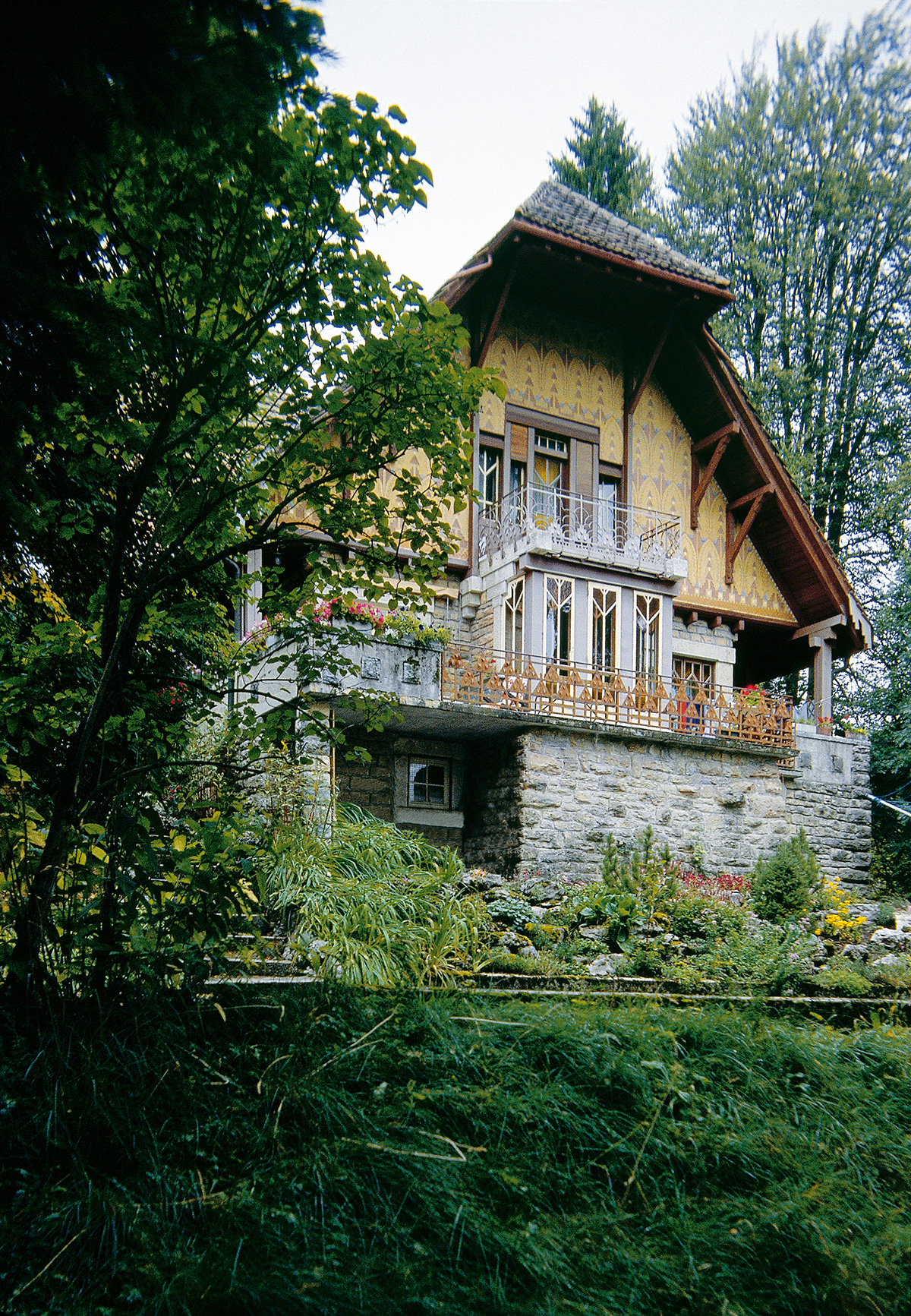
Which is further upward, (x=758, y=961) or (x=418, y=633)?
(x=418, y=633)

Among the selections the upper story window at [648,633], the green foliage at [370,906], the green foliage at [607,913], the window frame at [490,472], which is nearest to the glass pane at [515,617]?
the window frame at [490,472]

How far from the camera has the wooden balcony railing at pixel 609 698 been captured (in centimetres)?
1171

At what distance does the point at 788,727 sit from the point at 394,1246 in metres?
11.8

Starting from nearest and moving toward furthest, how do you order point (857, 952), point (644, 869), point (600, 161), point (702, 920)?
point (857, 952) → point (702, 920) → point (644, 869) → point (600, 161)

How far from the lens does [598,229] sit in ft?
47.1

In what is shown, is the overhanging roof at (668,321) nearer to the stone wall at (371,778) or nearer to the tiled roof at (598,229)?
the tiled roof at (598,229)

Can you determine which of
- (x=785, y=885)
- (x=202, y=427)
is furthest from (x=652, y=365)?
(x=202, y=427)

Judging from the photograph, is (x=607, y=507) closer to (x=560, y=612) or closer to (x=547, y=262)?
(x=560, y=612)

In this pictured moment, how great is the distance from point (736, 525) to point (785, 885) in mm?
7322

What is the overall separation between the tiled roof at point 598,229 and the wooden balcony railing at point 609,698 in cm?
581

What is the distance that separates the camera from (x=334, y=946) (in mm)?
6199

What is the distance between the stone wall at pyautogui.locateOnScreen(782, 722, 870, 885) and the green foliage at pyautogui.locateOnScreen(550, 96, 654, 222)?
15.0 metres

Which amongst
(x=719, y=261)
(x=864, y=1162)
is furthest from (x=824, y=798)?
(x=719, y=261)

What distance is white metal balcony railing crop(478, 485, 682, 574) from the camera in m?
13.4
